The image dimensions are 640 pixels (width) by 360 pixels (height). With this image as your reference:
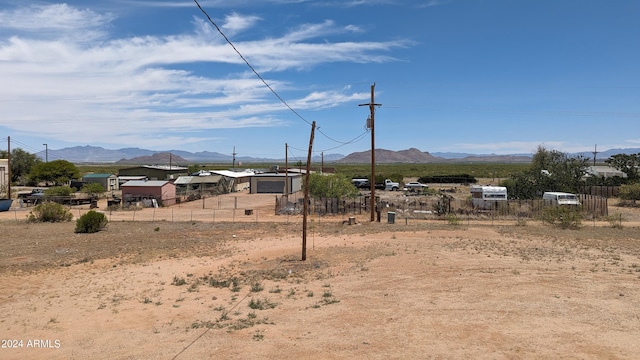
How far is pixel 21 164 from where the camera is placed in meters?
85.8

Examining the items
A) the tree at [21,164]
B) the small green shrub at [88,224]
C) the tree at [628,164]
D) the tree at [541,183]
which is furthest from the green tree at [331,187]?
the tree at [21,164]

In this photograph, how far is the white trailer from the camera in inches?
1502

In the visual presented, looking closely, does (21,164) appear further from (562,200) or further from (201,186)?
(562,200)

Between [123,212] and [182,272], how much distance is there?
2705 cm

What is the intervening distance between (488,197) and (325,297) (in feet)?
98.5

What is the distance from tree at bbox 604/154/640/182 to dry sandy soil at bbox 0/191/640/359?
41.6 metres

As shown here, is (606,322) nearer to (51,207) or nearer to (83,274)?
(83,274)

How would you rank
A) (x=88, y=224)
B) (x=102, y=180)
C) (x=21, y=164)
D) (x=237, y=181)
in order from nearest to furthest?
(x=88, y=224)
(x=102, y=180)
(x=237, y=181)
(x=21, y=164)

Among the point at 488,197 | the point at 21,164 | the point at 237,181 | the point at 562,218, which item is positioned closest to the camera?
the point at 562,218

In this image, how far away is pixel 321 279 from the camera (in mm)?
16875

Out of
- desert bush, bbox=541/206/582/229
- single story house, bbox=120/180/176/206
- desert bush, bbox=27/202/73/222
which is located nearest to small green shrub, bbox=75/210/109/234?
desert bush, bbox=27/202/73/222

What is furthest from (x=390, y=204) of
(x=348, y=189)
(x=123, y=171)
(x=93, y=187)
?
(x=123, y=171)

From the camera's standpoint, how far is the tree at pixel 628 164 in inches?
2376

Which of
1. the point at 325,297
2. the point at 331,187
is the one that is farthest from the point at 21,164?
the point at 325,297
